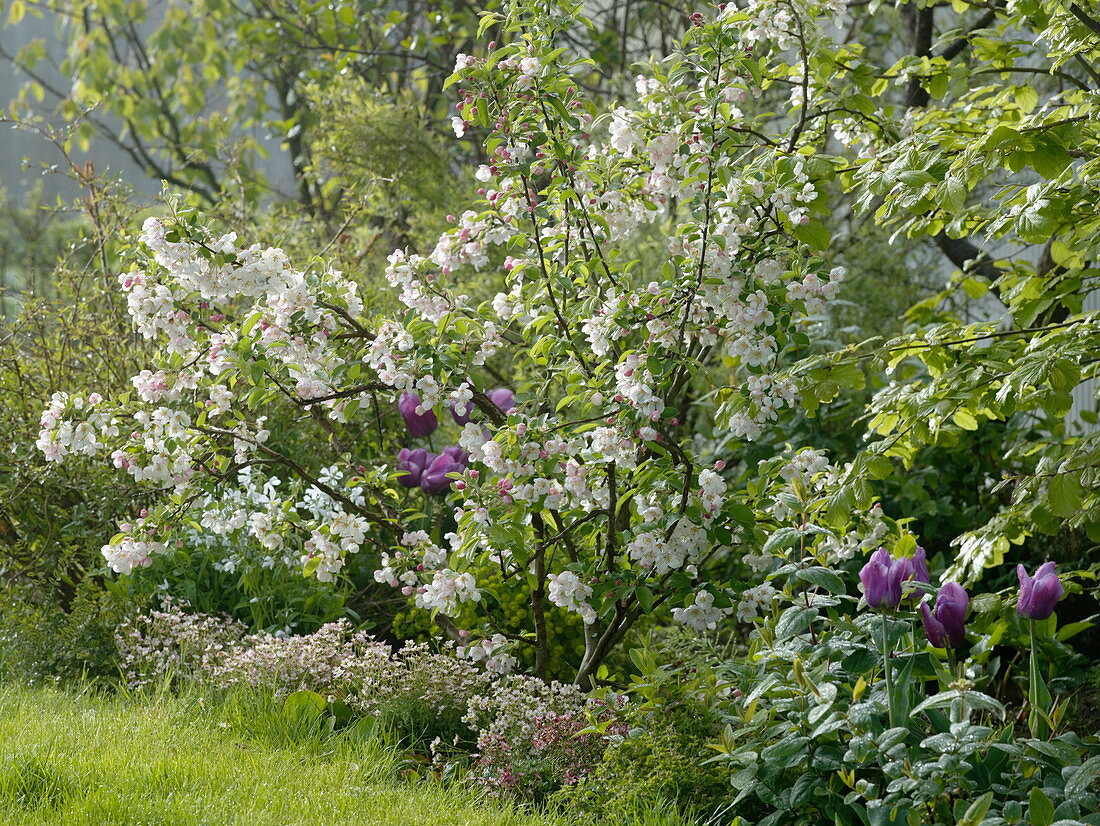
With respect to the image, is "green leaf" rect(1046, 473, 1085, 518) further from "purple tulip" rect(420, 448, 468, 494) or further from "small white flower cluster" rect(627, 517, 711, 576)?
"purple tulip" rect(420, 448, 468, 494)

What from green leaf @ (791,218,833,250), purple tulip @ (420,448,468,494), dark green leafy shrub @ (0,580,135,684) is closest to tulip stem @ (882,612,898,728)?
green leaf @ (791,218,833,250)

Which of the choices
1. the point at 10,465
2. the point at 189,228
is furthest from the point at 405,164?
the point at 189,228

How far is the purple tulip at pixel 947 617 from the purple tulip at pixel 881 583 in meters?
0.12

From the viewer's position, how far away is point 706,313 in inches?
88.6

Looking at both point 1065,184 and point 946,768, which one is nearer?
point 946,768

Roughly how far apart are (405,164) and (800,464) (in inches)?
121

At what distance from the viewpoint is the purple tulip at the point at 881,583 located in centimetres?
182

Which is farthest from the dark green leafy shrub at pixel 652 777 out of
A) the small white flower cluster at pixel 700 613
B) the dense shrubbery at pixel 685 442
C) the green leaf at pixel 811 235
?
the green leaf at pixel 811 235

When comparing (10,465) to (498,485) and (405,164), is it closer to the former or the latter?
(498,485)

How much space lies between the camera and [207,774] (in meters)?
2.11

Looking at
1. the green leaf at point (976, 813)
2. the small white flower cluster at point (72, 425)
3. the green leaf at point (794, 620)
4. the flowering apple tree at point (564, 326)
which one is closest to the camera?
the green leaf at point (976, 813)

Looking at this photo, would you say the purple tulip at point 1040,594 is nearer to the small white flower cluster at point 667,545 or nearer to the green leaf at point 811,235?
the small white flower cluster at point 667,545

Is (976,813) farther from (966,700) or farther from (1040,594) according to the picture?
(1040,594)

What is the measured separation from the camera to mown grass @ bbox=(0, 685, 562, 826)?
193cm
